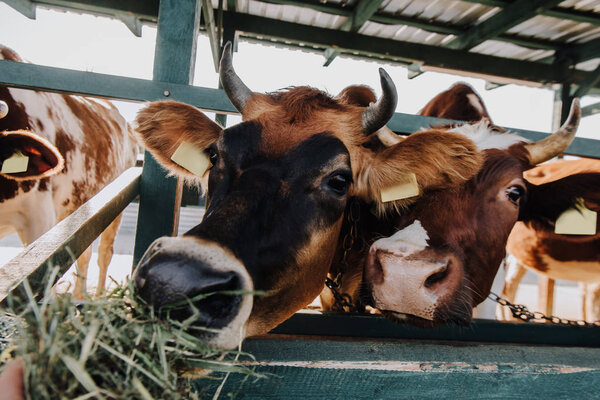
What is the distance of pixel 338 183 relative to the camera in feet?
5.21

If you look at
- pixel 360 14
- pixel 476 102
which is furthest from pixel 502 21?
pixel 476 102

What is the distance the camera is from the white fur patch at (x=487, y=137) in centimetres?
227

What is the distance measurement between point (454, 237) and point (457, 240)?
2 cm

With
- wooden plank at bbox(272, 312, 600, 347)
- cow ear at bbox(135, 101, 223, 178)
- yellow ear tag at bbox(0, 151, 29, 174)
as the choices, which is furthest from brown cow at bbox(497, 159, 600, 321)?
yellow ear tag at bbox(0, 151, 29, 174)

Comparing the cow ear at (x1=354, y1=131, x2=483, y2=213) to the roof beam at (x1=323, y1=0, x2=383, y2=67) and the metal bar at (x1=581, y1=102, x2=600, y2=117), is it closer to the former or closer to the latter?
the roof beam at (x1=323, y1=0, x2=383, y2=67)

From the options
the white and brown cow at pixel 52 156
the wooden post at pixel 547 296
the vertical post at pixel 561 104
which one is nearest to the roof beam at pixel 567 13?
the vertical post at pixel 561 104

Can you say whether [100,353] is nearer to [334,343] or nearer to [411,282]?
[334,343]

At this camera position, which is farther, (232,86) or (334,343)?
(232,86)

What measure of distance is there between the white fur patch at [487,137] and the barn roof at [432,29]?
3142mm

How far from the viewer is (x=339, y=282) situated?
2.44 m

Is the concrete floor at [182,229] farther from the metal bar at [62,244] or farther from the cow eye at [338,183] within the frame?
the metal bar at [62,244]

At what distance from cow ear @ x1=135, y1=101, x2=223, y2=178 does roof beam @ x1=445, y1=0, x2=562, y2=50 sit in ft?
15.4

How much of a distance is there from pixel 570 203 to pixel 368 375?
71.5 inches

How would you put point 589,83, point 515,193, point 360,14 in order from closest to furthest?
point 515,193, point 360,14, point 589,83
